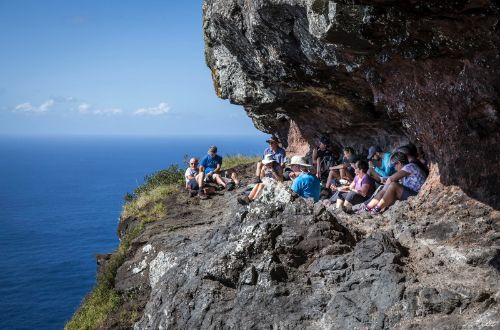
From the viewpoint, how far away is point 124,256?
642 inches

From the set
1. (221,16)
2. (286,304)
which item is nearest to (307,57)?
(221,16)

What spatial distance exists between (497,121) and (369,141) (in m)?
8.67

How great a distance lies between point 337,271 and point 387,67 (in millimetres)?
4492

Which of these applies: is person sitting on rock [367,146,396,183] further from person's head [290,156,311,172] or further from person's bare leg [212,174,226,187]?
person's bare leg [212,174,226,187]

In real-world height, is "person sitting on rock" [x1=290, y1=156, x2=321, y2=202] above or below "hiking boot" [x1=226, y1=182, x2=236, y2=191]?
above

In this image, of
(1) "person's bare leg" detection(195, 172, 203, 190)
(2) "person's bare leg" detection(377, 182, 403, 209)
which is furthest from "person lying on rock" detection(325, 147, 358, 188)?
→ (1) "person's bare leg" detection(195, 172, 203, 190)

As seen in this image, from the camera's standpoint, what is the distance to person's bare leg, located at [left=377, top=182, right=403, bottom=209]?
39.0 ft

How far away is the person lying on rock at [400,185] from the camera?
11.8 m

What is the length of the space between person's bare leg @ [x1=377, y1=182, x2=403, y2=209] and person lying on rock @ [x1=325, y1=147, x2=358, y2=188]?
11.1ft

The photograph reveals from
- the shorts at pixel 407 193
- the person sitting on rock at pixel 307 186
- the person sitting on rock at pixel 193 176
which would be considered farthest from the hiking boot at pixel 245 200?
the person sitting on rock at pixel 193 176

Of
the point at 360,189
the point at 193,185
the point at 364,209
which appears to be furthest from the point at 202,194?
the point at 364,209

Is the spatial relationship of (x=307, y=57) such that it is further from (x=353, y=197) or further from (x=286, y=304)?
(x=286, y=304)

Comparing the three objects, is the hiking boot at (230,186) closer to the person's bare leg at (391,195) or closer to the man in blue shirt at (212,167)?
the man in blue shirt at (212,167)

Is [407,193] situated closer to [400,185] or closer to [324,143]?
[400,185]
